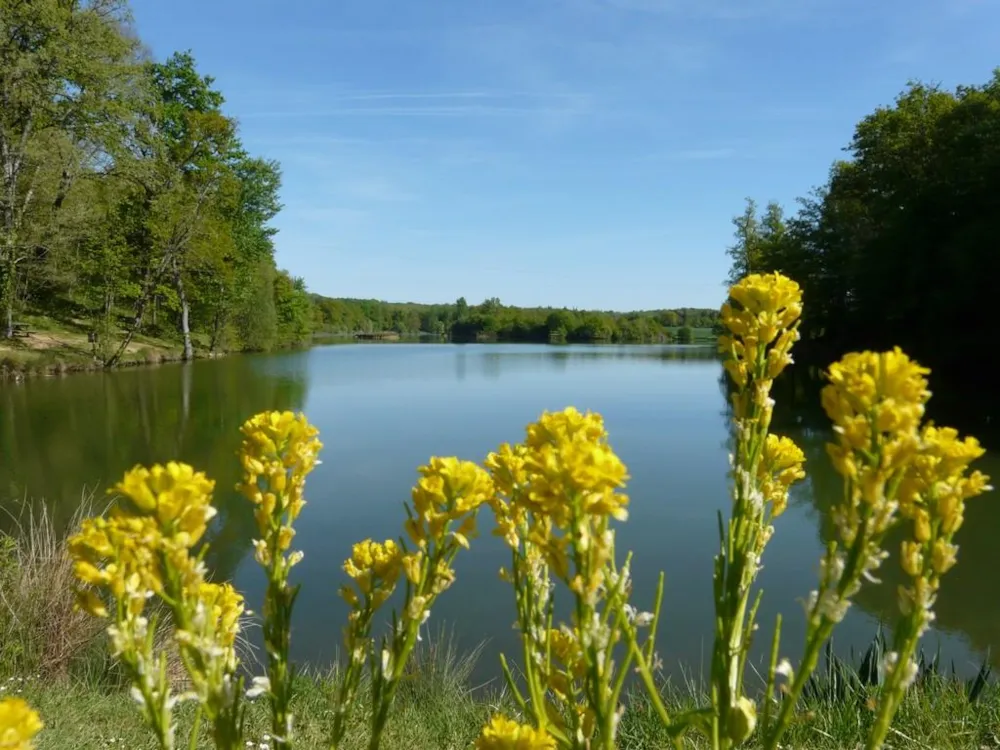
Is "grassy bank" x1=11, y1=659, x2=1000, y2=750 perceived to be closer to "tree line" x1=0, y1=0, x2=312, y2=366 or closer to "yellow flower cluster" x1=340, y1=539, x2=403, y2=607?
"yellow flower cluster" x1=340, y1=539, x2=403, y2=607

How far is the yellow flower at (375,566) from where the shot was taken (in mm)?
1064

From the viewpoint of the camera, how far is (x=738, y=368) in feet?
3.50

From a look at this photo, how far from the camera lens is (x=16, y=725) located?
23.3 inches

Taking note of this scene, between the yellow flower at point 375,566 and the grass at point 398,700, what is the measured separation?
1200 mm

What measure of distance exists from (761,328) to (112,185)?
85.2 ft

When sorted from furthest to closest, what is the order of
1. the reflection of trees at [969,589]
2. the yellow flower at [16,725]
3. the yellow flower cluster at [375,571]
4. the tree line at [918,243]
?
the tree line at [918,243] → the reflection of trees at [969,589] → the yellow flower cluster at [375,571] → the yellow flower at [16,725]

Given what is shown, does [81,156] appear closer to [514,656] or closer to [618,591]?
[514,656]

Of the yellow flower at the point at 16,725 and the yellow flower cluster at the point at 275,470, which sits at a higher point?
the yellow flower cluster at the point at 275,470

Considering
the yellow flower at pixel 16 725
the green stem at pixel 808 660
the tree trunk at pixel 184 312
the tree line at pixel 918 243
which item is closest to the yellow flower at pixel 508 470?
the green stem at pixel 808 660

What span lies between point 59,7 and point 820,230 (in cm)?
2617

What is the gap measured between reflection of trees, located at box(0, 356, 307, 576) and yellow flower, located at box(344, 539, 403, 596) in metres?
5.58

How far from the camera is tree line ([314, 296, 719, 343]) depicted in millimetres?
78625

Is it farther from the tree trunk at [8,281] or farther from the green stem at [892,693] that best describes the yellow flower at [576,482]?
the tree trunk at [8,281]

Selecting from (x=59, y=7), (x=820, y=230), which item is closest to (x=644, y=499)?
(x=59, y=7)
